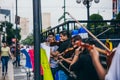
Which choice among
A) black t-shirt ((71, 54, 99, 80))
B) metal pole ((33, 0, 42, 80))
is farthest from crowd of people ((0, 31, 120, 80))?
metal pole ((33, 0, 42, 80))

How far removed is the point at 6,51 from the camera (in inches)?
792

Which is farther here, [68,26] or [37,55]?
[68,26]

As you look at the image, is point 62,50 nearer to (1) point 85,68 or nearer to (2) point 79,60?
(2) point 79,60

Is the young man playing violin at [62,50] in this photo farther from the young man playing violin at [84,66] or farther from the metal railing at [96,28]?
the young man playing violin at [84,66]

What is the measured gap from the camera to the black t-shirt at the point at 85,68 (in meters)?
5.07

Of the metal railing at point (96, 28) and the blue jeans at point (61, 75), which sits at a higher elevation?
the metal railing at point (96, 28)

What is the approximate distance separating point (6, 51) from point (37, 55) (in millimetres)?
16266

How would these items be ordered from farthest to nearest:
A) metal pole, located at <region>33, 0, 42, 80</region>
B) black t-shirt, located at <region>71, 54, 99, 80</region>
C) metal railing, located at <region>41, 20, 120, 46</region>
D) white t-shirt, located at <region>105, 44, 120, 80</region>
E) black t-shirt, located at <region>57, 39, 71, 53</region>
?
black t-shirt, located at <region>57, 39, 71, 53</region> < metal railing, located at <region>41, 20, 120, 46</region> < black t-shirt, located at <region>71, 54, 99, 80</region> < metal pole, located at <region>33, 0, 42, 80</region> < white t-shirt, located at <region>105, 44, 120, 80</region>

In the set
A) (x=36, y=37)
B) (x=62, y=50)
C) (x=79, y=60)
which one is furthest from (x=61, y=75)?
(x=36, y=37)

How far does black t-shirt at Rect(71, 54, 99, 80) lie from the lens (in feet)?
16.6

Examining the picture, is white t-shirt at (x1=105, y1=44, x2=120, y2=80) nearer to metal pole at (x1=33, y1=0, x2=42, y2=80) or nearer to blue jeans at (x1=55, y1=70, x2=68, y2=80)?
metal pole at (x1=33, y1=0, x2=42, y2=80)

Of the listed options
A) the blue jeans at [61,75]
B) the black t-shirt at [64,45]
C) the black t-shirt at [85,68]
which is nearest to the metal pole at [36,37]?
the black t-shirt at [85,68]

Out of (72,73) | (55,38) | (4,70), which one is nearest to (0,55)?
(4,70)

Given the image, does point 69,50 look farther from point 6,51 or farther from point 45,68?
point 6,51
